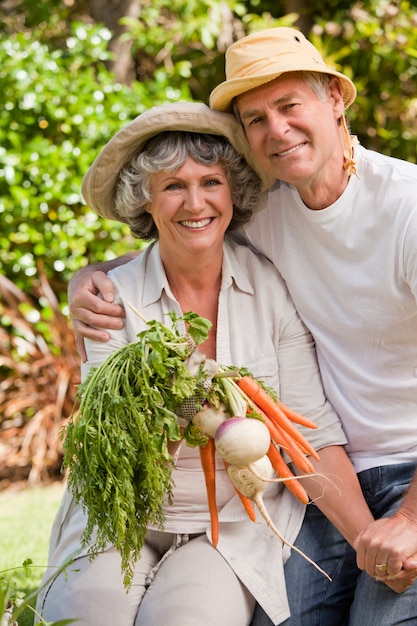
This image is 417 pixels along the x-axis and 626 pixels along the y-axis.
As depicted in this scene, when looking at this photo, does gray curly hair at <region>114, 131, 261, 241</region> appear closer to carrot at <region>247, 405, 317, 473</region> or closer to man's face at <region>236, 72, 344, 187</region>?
man's face at <region>236, 72, 344, 187</region>

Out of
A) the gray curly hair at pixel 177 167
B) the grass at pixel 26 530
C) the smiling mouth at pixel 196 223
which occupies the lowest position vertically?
the grass at pixel 26 530

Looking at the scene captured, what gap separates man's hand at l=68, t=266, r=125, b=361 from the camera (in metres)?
2.71

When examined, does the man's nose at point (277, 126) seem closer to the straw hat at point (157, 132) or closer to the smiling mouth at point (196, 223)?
the straw hat at point (157, 132)

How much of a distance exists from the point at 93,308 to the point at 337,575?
114 centimetres

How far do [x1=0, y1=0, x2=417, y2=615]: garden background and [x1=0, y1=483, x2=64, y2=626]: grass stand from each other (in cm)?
22

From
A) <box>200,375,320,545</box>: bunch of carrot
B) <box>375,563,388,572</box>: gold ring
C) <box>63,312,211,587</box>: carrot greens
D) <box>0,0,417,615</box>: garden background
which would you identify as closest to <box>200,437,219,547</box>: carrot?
<box>200,375,320,545</box>: bunch of carrot

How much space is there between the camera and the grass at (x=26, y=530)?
12.0 ft

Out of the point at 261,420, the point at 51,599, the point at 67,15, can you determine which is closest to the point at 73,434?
the point at 261,420

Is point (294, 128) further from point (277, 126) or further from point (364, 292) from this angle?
point (364, 292)

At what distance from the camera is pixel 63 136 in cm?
530

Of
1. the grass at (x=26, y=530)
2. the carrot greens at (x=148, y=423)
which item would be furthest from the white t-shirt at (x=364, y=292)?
the grass at (x=26, y=530)

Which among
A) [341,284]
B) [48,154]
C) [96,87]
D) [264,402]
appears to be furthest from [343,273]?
[96,87]

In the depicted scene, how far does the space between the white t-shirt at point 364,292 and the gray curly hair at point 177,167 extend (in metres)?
0.13

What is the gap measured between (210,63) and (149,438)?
461cm
